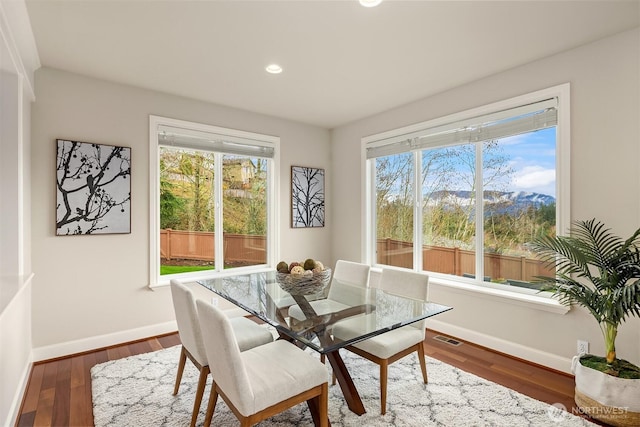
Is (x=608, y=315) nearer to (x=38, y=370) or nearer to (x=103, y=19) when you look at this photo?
(x=103, y=19)

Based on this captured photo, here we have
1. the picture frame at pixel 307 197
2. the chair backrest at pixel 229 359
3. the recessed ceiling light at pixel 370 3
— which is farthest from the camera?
the picture frame at pixel 307 197

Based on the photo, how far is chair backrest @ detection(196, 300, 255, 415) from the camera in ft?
4.88

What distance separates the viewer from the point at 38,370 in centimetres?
269

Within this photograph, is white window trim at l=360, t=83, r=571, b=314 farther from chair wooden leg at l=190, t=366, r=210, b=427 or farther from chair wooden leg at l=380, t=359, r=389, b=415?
chair wooden leg at l=190, t=366, r=210, b=427

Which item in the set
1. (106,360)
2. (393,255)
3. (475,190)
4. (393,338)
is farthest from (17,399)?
(475,190)

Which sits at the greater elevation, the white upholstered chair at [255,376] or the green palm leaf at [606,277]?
the green palm leaf at [606,277]

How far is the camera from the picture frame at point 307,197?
453 centimetres

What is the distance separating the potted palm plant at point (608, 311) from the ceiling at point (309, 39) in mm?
1428

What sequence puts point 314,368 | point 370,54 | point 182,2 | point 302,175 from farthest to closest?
point 302,175 < point 370,54 < point 182,2 < point 314,368

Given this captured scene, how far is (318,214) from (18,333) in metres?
3.34

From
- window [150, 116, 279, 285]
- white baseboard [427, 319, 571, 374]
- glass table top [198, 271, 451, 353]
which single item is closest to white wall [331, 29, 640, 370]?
white baseboard [427, 319, 571, 374]

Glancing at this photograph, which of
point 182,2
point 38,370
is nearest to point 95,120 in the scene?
point 182,2

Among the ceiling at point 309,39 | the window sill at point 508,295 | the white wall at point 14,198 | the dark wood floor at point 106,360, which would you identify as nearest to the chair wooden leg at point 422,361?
the dark wood floor at point 106,360

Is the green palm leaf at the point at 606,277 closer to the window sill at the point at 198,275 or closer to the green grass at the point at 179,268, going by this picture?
the window sill at the point at 198,275
